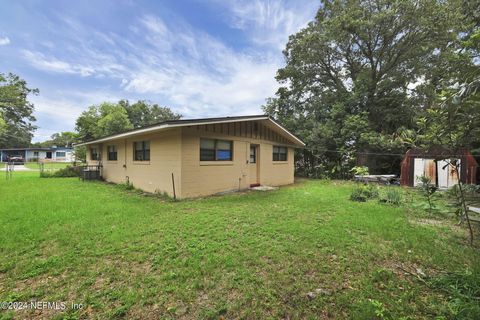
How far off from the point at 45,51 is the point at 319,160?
60.1 feet

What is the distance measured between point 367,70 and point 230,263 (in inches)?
689

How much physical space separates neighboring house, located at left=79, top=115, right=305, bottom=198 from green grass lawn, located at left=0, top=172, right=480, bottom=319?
7.95ft

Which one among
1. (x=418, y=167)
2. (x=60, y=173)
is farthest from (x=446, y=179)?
(x=60, y=173)

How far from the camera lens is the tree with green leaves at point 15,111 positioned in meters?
16.9

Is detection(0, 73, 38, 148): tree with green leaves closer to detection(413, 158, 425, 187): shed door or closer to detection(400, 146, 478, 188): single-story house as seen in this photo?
detection(400, 146, 478, 188): single-story house

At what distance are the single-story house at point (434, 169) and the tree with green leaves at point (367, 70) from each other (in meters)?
1.47

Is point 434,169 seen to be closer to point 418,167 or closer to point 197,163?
point 418,167

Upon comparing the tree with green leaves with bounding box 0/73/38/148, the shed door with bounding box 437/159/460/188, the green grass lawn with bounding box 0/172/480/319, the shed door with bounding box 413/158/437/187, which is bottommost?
the green grass lawn with bounding box 0/172/480/319

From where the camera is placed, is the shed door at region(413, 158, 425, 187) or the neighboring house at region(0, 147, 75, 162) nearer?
the shed door at region(413, 158, 425, 187)

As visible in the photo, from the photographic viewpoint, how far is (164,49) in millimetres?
12289

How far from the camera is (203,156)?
787 centimetres

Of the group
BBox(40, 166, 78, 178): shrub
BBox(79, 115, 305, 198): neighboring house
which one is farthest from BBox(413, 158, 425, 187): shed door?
BBox(40, 166, 78, 178): shrub

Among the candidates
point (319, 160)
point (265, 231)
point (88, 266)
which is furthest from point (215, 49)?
point (88, 266)

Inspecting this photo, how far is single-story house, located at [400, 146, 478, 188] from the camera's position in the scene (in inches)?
381
